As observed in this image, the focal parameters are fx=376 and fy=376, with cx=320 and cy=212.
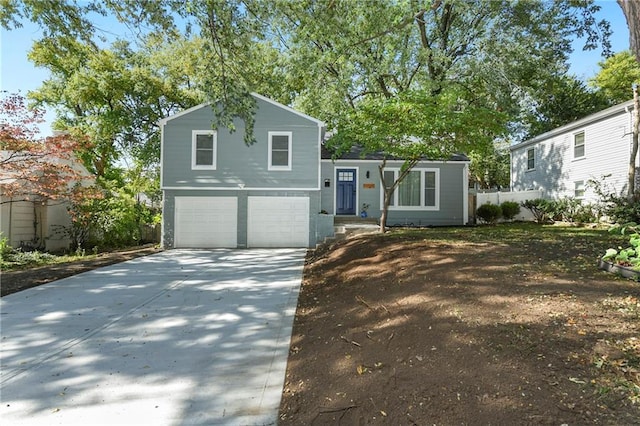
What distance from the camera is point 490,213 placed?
16266 mm

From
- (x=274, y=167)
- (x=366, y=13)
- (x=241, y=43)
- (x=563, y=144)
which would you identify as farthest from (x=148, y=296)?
(x=563, y=144)

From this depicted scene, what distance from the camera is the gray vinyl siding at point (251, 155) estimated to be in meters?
13.6

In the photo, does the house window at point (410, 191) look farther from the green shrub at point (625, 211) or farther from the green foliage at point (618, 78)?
the green foliage at point (618, 78)

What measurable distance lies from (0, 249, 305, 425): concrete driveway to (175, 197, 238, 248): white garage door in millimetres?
5885

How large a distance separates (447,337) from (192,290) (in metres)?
5.08

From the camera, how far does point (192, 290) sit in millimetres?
6973

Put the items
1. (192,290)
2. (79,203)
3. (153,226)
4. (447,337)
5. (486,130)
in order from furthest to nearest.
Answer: (153,226), (79,203), (486,130), (192,290), (447,337)

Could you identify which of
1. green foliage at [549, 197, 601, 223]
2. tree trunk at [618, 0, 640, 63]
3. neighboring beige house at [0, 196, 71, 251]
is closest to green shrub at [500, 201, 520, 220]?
green foliage at [549, 197, 601, 223]

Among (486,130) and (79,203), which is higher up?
(486,130)

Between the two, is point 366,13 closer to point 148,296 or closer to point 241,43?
point 241,43

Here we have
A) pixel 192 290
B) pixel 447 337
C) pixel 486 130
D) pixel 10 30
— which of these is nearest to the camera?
pixel 447 337

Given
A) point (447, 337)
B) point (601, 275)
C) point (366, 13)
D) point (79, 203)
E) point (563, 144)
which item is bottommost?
point (447, 337)

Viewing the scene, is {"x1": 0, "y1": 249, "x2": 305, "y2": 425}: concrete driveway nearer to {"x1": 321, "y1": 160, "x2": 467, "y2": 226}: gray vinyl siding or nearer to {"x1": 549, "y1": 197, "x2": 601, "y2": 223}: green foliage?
{"x1": 321, "y1": 160, "x2": 467, "y2": 226}: gray vinyl siding

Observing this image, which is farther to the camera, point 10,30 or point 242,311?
point 10,30
